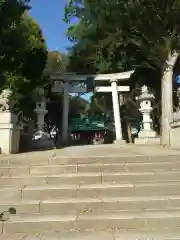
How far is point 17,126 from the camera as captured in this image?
12016 millimetres

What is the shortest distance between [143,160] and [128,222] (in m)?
2.95

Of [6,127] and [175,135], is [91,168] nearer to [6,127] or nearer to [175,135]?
[6,127]

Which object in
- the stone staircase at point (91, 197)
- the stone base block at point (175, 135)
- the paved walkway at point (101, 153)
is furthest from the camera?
the stone base block at point (175, 135)

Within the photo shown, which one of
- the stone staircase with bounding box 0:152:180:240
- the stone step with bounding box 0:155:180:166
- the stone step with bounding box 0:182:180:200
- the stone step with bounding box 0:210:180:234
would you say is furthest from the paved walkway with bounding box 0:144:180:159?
the stone step with bounding box 0:210:180:234

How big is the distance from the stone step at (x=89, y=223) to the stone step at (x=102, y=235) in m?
0.16

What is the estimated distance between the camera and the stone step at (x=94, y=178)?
24.2ft

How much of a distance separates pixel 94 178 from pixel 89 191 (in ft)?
2.16

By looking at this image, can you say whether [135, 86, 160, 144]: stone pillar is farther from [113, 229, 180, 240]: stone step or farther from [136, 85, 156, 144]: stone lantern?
[113, 229, 180, 240]: stone step

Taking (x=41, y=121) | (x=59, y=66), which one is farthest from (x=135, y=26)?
(x=59, y=66)

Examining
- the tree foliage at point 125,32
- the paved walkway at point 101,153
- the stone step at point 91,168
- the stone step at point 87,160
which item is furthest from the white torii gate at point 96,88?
the stone step at point 91,168

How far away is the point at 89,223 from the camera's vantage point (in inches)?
224

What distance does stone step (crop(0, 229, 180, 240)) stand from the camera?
5137 mm

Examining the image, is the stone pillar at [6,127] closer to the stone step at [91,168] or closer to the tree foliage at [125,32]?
the stone step at [91,168]

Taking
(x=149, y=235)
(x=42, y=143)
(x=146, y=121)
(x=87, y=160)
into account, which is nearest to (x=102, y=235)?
(x=149, y=235)
